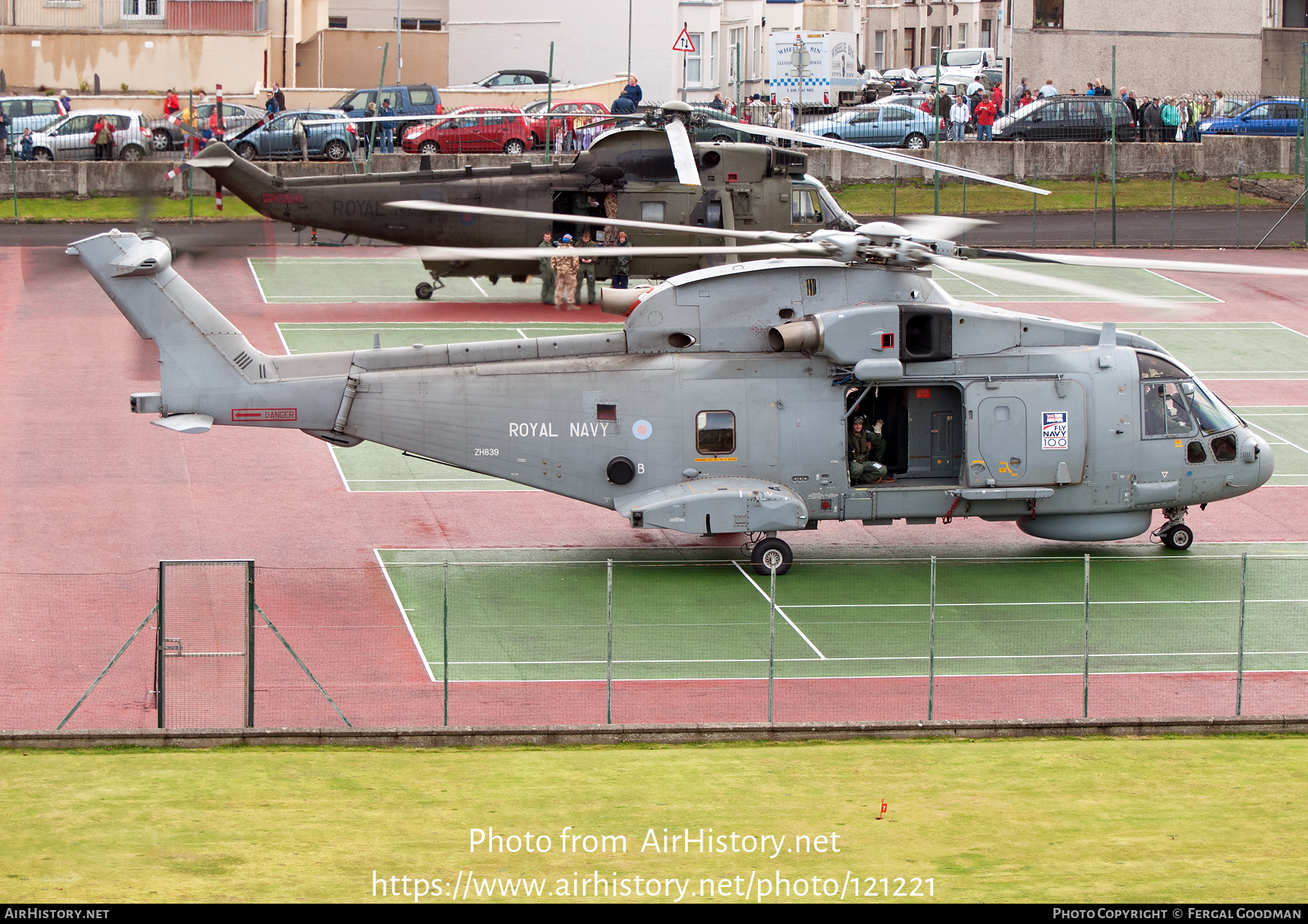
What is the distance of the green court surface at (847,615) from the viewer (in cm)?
2119

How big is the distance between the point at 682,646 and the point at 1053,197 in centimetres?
3982

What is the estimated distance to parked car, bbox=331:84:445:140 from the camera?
60906 millimetres

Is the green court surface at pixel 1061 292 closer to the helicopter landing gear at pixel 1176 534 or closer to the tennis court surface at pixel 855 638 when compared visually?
the helicopter landing gear at pixel 1176 534

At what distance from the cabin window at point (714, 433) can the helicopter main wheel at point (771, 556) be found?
1.38m

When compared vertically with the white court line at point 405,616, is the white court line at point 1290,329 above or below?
above

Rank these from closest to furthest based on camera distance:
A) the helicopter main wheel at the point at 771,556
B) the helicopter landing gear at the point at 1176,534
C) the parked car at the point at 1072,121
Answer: the helicopter main wheel at the point at 771,556, the helicopter landing gear at the point at 1176,534, the parked car at the point at 1072,121

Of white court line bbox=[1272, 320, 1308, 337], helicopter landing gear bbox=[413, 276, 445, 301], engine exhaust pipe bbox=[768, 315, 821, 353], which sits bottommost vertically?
white court line bbox=[1272, 320, 1308, 337]

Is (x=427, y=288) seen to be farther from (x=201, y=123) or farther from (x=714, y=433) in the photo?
(x=714, y=433)

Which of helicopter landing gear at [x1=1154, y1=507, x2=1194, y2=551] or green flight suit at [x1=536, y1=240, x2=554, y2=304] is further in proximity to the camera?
green flight suit at [x1=536, y1=240, x2=554, y2=304]

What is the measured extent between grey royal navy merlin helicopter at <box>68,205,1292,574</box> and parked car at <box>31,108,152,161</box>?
32982 millimetres

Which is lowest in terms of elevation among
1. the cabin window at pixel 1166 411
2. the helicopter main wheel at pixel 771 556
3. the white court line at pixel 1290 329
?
the helicopter main wheel at pixel 771 556

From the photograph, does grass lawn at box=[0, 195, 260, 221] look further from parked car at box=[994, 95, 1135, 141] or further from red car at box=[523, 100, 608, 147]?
parked car at box=[994, 95, 1135, 141]

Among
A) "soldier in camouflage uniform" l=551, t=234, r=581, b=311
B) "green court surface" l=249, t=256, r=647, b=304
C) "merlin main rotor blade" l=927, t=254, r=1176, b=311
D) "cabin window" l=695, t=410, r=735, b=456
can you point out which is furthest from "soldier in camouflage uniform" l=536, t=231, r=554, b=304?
"merlin main rotor blade" l=927, t=254, r=1176, b=311

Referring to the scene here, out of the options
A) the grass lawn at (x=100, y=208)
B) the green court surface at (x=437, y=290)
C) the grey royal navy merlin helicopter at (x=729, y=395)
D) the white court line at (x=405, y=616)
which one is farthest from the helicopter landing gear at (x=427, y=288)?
the grey royal navy merlin helicopter at (x=729, y=395)
